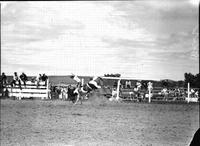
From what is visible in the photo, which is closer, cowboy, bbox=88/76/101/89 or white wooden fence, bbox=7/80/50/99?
cowboy, bbox=88/76/101/89

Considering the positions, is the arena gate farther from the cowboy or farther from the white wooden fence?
the cowboy

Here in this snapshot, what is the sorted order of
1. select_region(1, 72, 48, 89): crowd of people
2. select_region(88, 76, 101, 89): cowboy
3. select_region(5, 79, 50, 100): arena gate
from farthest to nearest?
select_region(5, 79, 50, 100): arena gate < select_region(1, 72, 48, 89): crowd of people < select_region(88, 76, 101, 89): cowboy

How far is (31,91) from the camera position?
912 inches

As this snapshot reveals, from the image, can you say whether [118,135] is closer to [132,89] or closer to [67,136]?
[67,136]

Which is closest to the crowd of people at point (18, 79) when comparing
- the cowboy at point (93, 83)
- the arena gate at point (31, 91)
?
the arena gate at point (31, 91)

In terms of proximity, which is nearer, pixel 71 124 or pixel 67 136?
pixel 67 136

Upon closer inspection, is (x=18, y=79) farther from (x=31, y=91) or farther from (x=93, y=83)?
(x=93, y=83)

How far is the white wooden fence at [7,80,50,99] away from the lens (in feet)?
74.5

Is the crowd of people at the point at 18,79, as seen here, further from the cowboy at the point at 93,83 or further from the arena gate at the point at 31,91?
the cowboy at the point at 93,83

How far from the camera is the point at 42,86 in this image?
23250 millimetres

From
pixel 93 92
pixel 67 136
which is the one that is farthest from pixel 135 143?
pixel 93 92

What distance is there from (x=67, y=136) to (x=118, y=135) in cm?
113

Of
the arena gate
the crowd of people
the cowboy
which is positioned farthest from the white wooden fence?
the cowboy

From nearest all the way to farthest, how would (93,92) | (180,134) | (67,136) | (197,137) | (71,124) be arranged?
1. (197,137)
2. (67,136)
3. (180,134)
4. (71,124)
5. (93,92)
